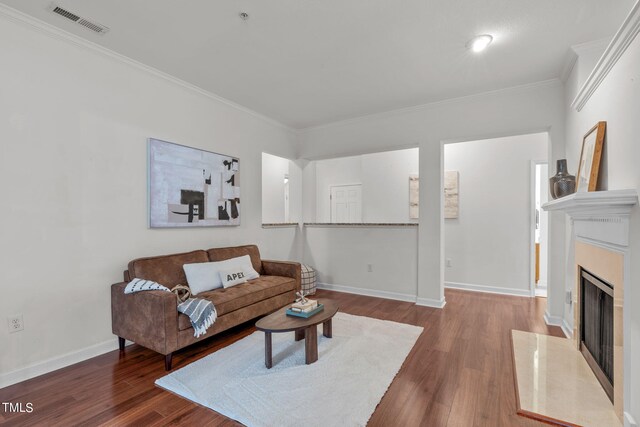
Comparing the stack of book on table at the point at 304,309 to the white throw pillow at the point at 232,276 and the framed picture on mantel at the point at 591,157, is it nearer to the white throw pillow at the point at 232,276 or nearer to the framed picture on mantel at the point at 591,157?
the white throw pillow at the point at 232,276

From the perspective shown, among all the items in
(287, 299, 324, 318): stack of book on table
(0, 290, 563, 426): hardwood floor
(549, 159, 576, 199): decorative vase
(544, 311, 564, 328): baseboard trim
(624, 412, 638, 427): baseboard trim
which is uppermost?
(549, 159, 576, 199): decorative vase

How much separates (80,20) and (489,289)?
5805mm

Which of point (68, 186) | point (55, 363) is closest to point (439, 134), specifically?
point (68, 186)

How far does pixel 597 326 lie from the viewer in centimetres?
228

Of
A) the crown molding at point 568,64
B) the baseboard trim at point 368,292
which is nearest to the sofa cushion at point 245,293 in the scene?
the baseboard trim at point 368,292

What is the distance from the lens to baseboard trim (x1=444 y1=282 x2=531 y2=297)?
457 cm

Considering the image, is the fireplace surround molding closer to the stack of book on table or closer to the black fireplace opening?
the black fireplace opening

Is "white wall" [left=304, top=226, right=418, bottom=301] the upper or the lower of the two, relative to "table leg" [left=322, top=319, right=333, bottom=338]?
upper

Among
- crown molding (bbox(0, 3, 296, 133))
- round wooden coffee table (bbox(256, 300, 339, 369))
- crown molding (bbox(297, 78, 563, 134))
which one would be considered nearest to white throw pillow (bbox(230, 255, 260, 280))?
round wooden coffee table (bbox(256, 300, 339, 369))

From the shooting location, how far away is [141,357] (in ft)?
8.65

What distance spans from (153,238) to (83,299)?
778 mm

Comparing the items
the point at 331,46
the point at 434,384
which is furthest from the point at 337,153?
the point at 434,384

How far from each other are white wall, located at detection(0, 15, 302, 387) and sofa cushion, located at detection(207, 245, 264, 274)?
17.0 inches

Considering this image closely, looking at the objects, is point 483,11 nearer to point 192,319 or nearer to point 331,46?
point 331,46
